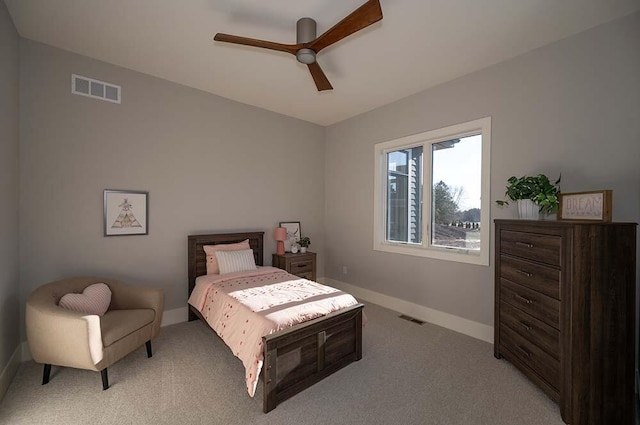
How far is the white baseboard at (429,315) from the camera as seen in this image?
323 centimetres

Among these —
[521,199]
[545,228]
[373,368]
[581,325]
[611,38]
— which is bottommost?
[373,368]

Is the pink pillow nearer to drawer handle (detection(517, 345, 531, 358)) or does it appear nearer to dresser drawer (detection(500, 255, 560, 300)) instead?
dresser drawer (detection(500, 255, 560, 300))

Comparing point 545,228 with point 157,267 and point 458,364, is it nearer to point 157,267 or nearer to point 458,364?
point 458,364

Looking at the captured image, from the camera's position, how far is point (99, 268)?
3148mm

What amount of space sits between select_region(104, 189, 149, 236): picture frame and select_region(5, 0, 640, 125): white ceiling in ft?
4.87

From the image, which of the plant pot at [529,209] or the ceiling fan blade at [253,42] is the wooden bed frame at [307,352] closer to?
the plant pot at [529,209]

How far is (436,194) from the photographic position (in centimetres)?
384

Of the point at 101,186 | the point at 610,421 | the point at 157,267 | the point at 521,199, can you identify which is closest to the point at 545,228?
the point at 521,199

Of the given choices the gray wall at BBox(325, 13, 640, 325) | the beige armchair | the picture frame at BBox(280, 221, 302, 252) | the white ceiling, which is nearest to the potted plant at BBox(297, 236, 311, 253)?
the picture frame at BBox(280, 221, 302, 252)

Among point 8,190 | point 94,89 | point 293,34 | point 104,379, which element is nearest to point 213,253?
point 104,379

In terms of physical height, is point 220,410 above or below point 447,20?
below

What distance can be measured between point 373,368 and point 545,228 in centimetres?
189

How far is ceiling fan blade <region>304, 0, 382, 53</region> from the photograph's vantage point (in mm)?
1733

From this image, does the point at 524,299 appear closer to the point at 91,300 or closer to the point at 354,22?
the point at 354,22
